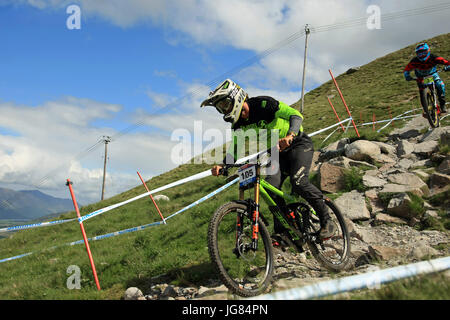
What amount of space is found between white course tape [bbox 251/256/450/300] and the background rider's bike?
8.81 metres

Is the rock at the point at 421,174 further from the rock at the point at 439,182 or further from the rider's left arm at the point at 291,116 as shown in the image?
the rider's left arm at the point at 291,116

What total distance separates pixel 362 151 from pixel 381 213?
3.26 m

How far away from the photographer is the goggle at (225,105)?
461 centimetres

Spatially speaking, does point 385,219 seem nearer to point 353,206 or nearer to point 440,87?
point 353,206

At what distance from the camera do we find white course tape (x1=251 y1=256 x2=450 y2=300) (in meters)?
2.45

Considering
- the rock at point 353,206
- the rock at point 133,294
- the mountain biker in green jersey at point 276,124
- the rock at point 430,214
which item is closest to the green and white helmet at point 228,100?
the mountain biker in green jersey at point 276,124

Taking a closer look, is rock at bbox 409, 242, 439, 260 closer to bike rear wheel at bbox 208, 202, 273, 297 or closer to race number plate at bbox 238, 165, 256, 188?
bike rear wheel at bbox 208, 202, 273, 297

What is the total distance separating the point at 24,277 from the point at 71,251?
164 centimetres

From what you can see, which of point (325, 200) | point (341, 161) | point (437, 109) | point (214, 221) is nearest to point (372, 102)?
point (437, 109)

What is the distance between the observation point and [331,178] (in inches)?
325

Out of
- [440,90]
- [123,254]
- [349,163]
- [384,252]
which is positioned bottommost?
[384,252]

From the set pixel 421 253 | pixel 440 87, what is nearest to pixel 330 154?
pixel 440 87

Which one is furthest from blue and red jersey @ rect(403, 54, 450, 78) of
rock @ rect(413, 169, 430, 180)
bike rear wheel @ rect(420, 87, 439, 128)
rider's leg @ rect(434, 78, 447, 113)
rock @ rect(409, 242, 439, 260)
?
rock @ rect(409, 242, 439, 260)
